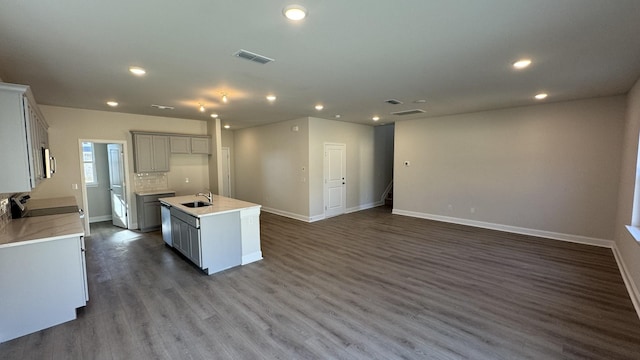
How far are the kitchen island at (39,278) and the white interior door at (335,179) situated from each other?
17.3ft

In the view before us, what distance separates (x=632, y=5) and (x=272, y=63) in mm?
2913

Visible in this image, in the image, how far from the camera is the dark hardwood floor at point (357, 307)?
7.66 ft

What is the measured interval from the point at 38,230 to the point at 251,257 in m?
2.45

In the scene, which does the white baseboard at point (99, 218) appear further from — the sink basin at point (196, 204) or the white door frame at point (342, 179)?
the white door frame at point (342, 179)

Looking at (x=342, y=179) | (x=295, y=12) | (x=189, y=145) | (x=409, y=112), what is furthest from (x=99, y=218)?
(x=409, y=112)

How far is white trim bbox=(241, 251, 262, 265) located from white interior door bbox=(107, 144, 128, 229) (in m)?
3.90

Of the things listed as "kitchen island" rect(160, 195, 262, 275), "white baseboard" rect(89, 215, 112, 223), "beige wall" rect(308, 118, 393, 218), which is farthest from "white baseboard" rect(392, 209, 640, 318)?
"white baseboard" rect(89, 215, 112, 223)

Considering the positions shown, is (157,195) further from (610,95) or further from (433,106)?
(610,95)

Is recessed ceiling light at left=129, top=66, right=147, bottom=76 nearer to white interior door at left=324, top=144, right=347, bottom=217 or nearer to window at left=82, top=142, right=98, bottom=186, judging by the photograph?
white interior door at left=324, top=144, right=347, bottom=217

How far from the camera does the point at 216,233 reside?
392cm

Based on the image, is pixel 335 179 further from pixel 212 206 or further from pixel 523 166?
pixel 523 166

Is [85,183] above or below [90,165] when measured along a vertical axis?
below

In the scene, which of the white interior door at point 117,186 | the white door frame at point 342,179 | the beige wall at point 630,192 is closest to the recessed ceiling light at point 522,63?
the beige wall at point 630,192

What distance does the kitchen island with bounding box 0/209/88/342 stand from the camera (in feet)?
8.21
